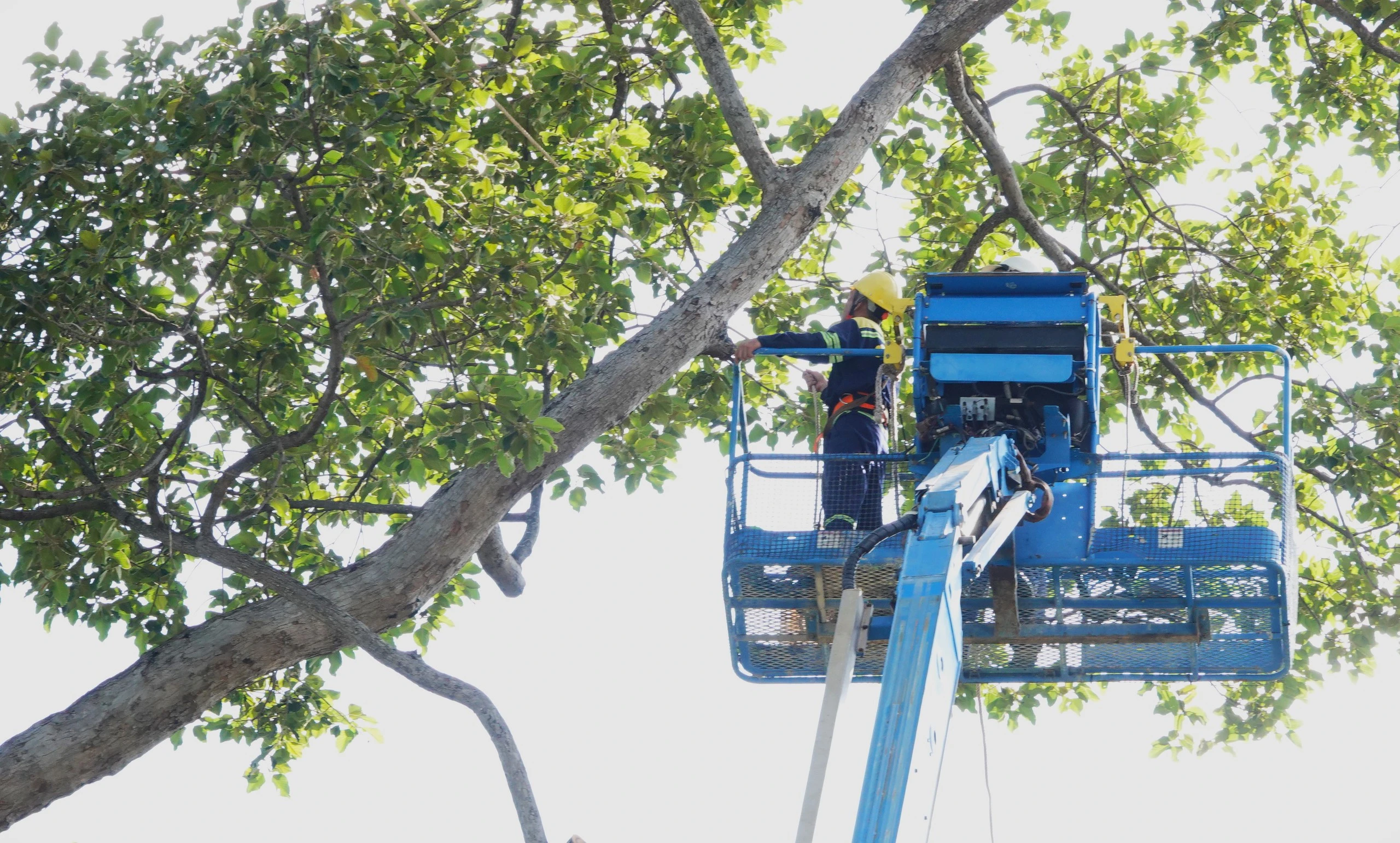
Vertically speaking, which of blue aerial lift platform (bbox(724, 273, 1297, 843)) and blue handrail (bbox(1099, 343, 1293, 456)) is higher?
blue handrail (bbox(1099, 343, 1293, 456))

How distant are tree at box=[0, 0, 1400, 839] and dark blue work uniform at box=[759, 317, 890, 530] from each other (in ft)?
1.42

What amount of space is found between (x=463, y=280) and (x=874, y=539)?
9.76ft

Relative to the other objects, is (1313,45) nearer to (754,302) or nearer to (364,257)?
(754,302)

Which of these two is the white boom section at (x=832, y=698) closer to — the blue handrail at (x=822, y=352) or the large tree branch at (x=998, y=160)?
the blue handrail at (x=822, y=352)

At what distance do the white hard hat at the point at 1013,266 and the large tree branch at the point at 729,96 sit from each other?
48.3 inches

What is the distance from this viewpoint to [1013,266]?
261 inches

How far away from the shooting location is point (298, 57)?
6422mm

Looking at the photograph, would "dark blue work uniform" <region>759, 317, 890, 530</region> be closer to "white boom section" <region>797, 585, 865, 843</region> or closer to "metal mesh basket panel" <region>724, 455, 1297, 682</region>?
"metal mesh basket panel" <region>724, 455, 1297, 682</region>

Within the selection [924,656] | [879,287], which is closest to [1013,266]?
[879,287]

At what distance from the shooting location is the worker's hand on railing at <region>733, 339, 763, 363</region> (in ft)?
21.0

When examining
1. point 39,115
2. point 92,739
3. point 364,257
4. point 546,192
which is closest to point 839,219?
point 546,192

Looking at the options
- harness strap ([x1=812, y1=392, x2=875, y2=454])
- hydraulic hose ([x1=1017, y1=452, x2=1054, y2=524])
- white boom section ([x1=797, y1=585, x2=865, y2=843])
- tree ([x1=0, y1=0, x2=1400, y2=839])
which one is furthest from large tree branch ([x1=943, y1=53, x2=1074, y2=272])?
white boom section ([x1=797, y1=585, x2=865, y2=843])

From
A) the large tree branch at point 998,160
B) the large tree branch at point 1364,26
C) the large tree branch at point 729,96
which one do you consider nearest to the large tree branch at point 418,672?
the large tree branch at point 729,96

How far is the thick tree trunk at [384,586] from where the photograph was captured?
5344 mm
